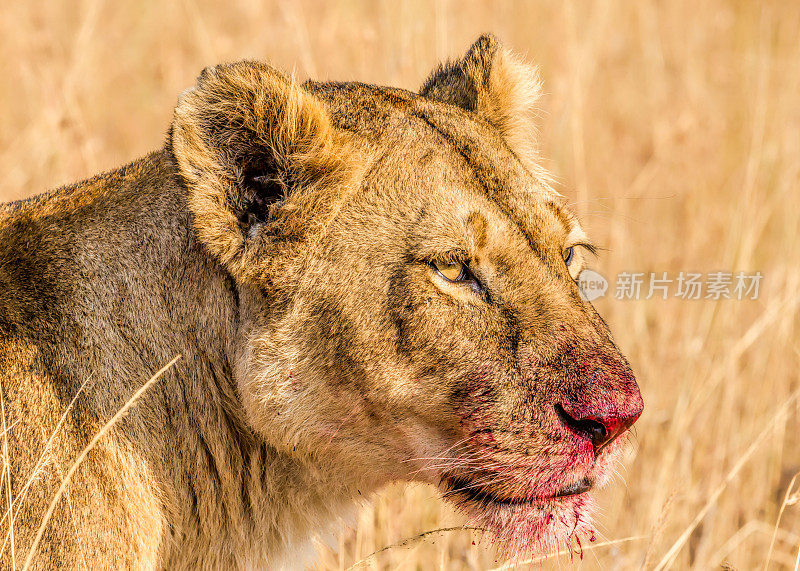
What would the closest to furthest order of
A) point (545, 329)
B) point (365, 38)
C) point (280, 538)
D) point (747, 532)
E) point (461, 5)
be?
point (545, 329), point (280, 538), point (747, 532), point (365, 38), point (461, 5)

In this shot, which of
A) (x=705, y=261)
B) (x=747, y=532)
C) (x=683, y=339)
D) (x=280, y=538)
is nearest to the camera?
(x=280, y=538)

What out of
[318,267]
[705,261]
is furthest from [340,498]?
[705,261]

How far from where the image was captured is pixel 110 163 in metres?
7.51

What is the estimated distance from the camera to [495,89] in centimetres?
395

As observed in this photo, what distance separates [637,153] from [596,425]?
6041 mm

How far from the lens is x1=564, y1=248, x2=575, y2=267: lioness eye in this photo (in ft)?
11.6

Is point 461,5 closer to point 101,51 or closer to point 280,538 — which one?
point 101,51

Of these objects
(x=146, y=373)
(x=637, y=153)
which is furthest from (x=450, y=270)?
(x=637, y=153)

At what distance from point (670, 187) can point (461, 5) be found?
2.96 metres

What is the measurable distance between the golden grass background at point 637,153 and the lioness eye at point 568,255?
422 mm

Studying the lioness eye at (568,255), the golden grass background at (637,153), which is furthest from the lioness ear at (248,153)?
the golden grass background at (637,153)

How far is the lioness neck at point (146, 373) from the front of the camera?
2943mm

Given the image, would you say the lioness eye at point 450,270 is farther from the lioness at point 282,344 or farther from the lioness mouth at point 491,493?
the lioness mouth at point 491,493

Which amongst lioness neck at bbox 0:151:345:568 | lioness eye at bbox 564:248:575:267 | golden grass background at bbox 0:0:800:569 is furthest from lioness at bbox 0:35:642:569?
golden grass background at bbox 0:0:800:569
